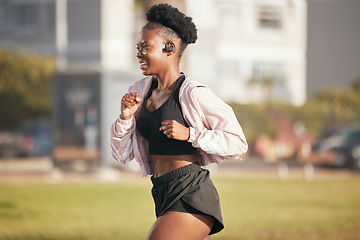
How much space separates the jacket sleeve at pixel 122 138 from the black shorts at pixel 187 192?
23 centimetres

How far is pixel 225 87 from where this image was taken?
81.1 ft

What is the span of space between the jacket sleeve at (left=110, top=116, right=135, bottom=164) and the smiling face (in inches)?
11.4

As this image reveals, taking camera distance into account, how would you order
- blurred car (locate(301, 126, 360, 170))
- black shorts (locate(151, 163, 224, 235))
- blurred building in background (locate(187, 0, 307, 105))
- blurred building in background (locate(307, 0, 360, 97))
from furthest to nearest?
blurred building in background (locate(187, 0, 307, 105)) < blurred building in background (locate(307, 0, 360, 97)) < blurred car (locate(301, 126, 360, 170)) < black shorts (locate(151, 163, 224, 235))

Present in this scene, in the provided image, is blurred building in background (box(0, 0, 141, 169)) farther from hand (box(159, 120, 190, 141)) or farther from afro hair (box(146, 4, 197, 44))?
hand (box(159, 120, 190, 141))

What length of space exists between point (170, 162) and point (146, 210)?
7659 mm

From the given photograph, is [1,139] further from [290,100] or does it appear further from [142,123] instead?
[142,123]

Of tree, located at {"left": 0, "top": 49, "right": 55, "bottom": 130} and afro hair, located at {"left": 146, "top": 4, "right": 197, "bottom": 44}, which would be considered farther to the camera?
tree, located at {"left": 0, "top": 49, "right": 55, "bottom": 130}

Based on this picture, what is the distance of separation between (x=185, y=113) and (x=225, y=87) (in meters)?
21.6

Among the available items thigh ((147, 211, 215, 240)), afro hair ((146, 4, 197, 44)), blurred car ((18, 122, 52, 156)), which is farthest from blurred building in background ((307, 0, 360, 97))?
thigh ((147, 211, 215, 240))

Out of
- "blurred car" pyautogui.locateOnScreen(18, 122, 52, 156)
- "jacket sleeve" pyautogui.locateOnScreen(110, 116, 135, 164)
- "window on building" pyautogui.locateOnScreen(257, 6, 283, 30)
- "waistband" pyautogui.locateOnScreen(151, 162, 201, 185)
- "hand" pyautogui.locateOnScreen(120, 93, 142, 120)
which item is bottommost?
"blurred car" pyautogui.locateOnScreen(18, 122, 52, 156)

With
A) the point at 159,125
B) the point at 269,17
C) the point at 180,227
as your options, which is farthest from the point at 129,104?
the point at 269,17

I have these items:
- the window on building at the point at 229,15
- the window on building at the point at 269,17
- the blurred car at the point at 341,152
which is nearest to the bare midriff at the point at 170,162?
the blurred car at the point at 341,152

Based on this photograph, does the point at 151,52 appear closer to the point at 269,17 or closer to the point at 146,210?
the point at 146,210

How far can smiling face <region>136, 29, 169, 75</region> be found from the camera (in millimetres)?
3322
